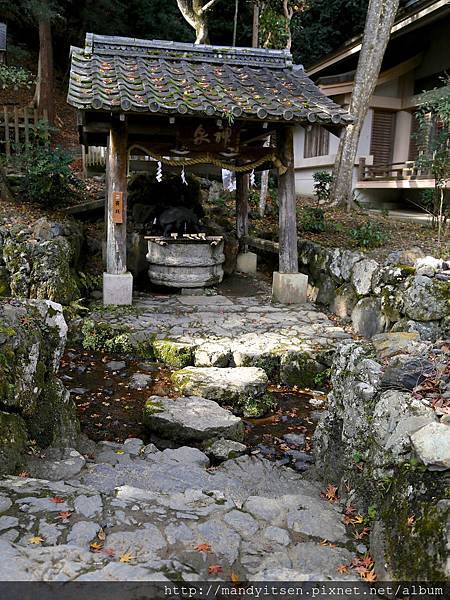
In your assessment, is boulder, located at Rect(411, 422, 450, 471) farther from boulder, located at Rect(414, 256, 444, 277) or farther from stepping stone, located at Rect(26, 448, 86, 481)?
boulder, located at Rect(414, 256, 444, 277)

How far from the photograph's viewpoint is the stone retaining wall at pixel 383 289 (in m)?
6.80

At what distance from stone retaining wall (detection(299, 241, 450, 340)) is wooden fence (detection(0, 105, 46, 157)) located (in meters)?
9.16

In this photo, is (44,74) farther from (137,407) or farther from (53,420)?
(53,420)

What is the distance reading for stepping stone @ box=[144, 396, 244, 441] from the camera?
526 centimetres

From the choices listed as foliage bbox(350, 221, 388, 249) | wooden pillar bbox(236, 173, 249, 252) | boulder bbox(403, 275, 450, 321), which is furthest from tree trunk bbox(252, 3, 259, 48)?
boulder bbox(403, 275, 450, 321)

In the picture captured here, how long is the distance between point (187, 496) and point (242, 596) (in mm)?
1119

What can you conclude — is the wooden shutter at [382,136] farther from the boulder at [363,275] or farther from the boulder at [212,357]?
the boulder at [212,357]

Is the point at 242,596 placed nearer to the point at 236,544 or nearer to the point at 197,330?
the point at 236,544

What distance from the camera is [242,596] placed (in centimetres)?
256

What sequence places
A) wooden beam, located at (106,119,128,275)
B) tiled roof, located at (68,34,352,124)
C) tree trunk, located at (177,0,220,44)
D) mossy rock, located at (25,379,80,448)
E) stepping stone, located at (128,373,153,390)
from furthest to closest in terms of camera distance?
1. tree trunk, located at (177,0,220,44)
2. wooden beam, located at (106,119,128,275)
3. tiled roof, located at (68,34,352,124)
4. stepping stone, located at (128,373,153,390)
5. mossy rock, located at (25,379,80,448)

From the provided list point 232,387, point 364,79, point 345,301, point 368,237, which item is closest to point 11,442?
point 232,387

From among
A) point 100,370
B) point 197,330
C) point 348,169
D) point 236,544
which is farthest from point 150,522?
point 348,169

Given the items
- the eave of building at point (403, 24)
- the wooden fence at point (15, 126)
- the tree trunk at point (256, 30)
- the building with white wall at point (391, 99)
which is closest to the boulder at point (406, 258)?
the building with white wall at point (391, 99)

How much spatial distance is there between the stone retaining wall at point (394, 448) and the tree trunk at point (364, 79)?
9.89 metres
